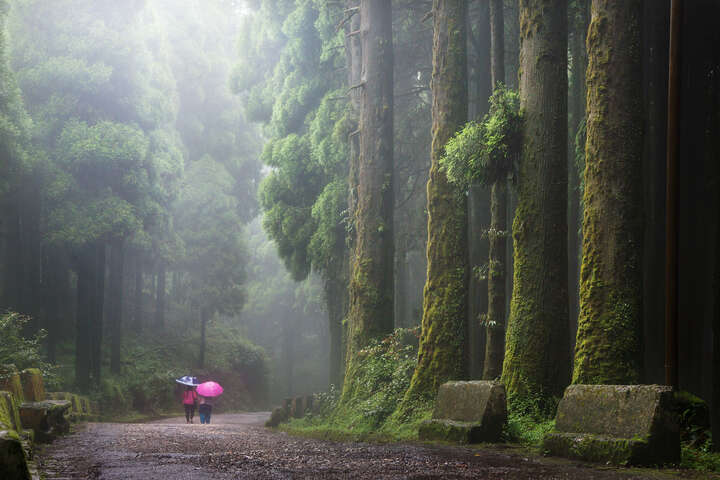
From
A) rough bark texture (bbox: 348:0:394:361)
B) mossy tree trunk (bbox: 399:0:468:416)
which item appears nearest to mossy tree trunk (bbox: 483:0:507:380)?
mossy tree trunk (bbox: 399:0:468:416)

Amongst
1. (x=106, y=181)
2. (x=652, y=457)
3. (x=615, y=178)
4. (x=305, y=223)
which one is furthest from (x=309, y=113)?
(x=652, y=457)

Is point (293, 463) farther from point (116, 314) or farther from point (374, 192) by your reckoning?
point (116, 314)

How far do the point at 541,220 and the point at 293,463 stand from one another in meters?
5.71

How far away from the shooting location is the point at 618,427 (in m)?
7.60

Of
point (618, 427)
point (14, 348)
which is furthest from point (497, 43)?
point (14, 348)

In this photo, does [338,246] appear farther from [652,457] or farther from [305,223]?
[652,457]

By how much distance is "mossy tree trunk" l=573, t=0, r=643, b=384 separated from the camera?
1008 centimetres

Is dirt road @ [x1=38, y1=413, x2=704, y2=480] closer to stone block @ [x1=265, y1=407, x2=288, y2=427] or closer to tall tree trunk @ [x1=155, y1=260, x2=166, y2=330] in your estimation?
stone block @ [x1=265, y1=407, x2=288, y2=427]

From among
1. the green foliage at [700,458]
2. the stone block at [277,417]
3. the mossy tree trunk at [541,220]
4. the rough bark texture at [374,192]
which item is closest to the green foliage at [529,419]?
the mossy tree trunk at [541,220]

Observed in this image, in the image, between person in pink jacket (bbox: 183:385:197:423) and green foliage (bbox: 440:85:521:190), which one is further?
person in pink jacket (bbox: 183:385:197:423)

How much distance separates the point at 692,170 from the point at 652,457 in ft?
19.3

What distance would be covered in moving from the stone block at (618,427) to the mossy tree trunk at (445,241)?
18.0 ft

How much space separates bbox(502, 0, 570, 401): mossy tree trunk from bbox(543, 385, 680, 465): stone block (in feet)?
10.2

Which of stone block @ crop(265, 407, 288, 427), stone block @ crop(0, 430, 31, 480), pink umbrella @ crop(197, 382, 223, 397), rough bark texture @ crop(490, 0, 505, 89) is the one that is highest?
rough bark texture @ crop(490, 0, 505, 89)
